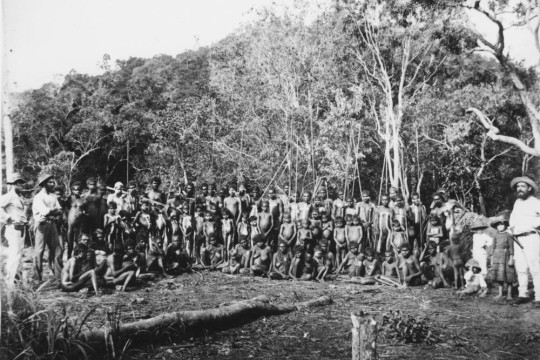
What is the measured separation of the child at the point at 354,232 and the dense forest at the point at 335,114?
555cm

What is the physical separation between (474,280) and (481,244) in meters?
0.77

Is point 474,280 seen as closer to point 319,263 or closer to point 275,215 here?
point 319,263

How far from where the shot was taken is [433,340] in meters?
5.39

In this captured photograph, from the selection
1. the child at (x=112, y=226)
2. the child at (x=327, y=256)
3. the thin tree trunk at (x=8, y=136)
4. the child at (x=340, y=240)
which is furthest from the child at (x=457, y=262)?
the thin tree trunk at (x=8, y=136)

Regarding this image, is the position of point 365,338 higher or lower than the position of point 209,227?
lower

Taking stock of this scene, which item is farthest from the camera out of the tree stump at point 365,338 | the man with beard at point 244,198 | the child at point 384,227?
the man with beard at point 244,198

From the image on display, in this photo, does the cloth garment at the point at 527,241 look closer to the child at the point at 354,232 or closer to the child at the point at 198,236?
the child at the point at 354,232

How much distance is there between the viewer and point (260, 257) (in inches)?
384

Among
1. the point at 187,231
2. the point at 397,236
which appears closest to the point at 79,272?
the point at 187,231

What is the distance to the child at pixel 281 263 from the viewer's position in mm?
9281

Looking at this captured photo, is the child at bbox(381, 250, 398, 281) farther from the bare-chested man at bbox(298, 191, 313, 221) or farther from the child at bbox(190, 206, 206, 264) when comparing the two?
the child at bbox(190, 206, 206, 264)

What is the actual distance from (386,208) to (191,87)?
1859cm

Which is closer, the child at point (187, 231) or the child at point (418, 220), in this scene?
the child at point (418, 220)

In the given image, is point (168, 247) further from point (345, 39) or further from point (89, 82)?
point (89, 82)
